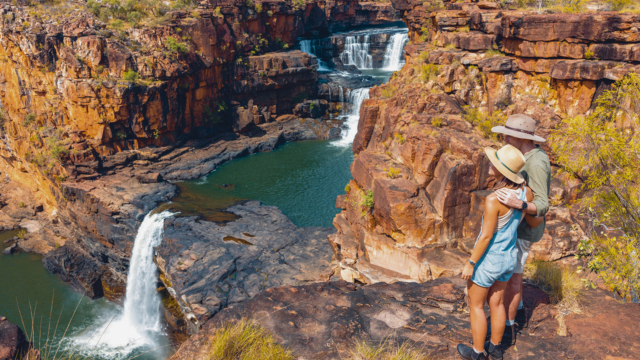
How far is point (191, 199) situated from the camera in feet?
78.9

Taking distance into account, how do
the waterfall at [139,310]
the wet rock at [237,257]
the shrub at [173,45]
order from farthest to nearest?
1. the shrub at [173,45]
2. the waterfall at [139,310]
3. the wet rock at [237,257]

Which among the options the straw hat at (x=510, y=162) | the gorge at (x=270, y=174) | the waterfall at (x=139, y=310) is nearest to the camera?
the straw hat at (x=510, y=162)

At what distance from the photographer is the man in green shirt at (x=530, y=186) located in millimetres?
4727

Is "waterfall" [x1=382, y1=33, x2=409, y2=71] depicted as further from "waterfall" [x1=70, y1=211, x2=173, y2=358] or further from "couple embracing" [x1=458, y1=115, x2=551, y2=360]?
"couple embracing" [x1=458, y1=115, x2=551, y2=360]

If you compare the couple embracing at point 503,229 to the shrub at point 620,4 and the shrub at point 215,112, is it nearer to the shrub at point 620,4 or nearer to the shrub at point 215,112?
the shrub at point 620,4

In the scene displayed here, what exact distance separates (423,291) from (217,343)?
3.37 metres

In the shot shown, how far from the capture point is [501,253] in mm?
4590

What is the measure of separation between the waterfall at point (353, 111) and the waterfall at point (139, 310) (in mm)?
17403

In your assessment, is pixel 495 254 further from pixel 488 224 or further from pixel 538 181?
pixel 538 181

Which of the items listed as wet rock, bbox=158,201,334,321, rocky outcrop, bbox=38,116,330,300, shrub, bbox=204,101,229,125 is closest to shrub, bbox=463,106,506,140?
wet rock, bbox=158,201,334,321

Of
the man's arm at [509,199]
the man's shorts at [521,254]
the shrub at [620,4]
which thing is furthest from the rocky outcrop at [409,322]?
the shrub at [620,4]

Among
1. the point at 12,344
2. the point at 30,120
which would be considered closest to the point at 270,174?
the point at 30,120

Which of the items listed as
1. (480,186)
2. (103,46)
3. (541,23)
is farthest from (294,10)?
(480,186)

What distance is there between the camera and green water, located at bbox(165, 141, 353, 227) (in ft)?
73.5
